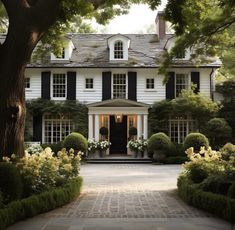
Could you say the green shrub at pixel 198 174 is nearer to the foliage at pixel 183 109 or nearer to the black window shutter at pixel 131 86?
the foliage at pixel 183 109

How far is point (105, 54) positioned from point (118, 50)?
100cm

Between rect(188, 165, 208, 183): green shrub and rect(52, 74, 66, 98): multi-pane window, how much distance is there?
60.8ft

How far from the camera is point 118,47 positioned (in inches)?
1177

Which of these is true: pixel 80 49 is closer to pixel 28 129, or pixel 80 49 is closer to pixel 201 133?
pixel 28 129

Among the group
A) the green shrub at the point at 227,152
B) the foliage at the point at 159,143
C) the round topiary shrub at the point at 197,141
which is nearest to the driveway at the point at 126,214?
the green shrub at the point at 227,152

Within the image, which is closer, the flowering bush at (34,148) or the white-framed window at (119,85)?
the flowering bush at (34,148)

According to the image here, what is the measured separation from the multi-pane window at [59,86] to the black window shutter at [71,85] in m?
0.33

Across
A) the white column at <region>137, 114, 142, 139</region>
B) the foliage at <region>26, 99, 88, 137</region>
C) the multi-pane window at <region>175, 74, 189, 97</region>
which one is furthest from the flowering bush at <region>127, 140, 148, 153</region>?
the multi-pane window at <region>175, 74, 189, 97</region>

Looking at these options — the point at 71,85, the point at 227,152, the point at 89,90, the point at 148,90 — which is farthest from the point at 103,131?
the point at 227,152

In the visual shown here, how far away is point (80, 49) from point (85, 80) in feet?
10.3

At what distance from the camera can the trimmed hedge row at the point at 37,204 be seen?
25.0 ft

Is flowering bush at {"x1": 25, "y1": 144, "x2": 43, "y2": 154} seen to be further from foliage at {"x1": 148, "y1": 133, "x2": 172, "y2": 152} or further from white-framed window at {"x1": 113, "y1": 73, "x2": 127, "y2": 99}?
foliage at {"x1": 148, "y1": 133, "x2": 172, "y2": 152}

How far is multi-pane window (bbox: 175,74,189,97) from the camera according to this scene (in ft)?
95.1

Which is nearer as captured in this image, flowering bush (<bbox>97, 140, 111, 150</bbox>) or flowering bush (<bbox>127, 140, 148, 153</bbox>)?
flowering bush (<bbox>127, 140, 148, 153</bbox>)
